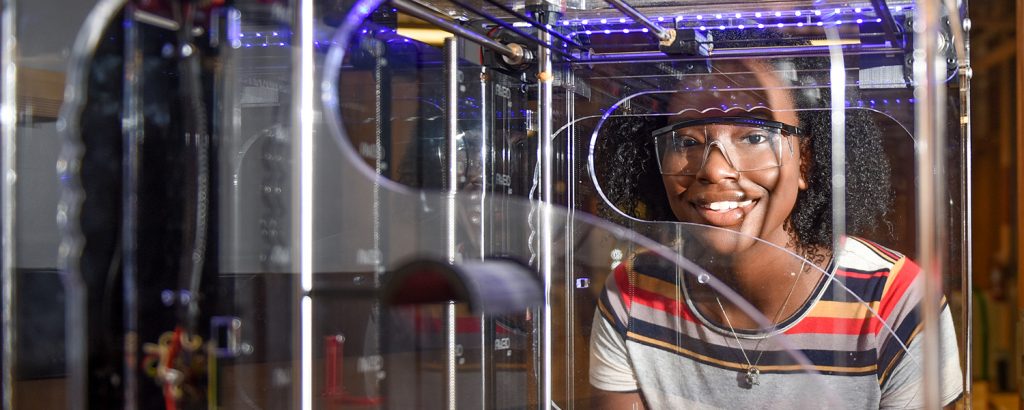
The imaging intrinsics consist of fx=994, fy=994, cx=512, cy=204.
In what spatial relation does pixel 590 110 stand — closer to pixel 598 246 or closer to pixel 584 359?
pixel 598 246

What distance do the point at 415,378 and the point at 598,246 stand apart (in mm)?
342

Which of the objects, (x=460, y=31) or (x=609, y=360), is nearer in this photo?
(x=460, y=31)

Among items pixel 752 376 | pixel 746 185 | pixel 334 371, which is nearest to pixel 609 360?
pixel 752 376

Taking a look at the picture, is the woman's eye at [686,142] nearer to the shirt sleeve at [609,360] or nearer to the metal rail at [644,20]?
the metal rail at [644,20]

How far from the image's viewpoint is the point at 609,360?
1402 mm

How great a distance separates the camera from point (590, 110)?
140cm

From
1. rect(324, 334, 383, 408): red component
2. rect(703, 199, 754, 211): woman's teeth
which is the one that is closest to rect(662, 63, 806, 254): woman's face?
rect(703, 199, 754, 211): woman's teeth

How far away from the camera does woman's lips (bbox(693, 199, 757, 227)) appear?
4.37ft

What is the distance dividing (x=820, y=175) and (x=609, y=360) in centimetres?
38

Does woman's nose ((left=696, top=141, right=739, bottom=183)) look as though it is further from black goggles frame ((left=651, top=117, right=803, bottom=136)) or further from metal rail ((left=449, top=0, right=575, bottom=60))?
metal rail ((left=449, top=0, right=575, bottom=60))

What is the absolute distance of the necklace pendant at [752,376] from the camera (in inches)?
51.2

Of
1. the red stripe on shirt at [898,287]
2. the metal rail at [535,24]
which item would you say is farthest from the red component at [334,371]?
the red stripe on shirt at [898,287]

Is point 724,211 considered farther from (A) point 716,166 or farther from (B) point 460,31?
(B) point 460,31

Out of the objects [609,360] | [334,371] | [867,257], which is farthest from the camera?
[609,360]
